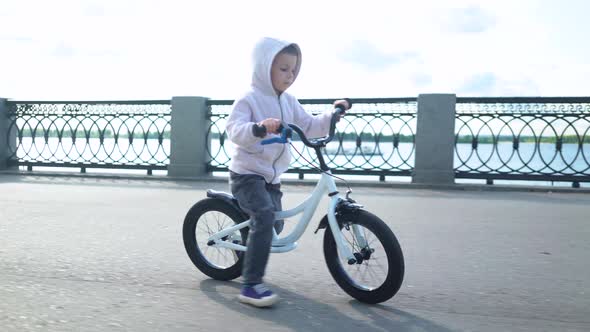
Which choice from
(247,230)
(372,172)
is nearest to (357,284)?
(247,230)

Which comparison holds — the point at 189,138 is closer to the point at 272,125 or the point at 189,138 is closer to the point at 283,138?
the point at 283,138

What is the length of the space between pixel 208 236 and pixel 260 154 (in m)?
0.77

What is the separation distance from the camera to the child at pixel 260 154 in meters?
3.07

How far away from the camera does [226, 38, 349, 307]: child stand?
3.07 meters

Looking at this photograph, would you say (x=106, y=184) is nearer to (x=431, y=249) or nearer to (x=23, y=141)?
(x=23, y=141)

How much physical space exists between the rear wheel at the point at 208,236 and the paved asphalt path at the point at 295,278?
92 mm

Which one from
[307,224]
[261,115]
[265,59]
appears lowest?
[307,224]

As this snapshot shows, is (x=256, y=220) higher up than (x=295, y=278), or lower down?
higher up

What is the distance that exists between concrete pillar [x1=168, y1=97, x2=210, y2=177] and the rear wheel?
7.96m

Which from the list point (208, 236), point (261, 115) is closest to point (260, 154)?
point (261, 115)

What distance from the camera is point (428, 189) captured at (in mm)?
9797

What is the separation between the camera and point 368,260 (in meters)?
3.09

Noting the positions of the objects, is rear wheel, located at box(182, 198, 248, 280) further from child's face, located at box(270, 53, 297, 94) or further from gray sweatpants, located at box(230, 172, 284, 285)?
child's face, located at box(270, 53, 297, 94)

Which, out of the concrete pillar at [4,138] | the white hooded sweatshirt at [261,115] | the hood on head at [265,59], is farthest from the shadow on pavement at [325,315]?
the concrete pillar at [4,138]
